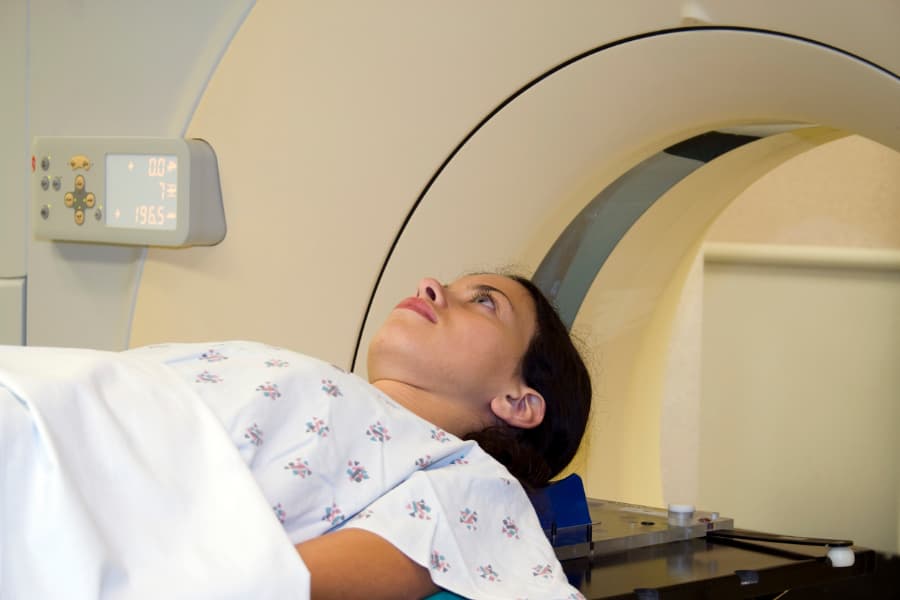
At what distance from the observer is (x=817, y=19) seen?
1.26m

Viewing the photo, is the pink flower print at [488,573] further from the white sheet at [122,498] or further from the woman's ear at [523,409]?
the woman's ear at [523,409]

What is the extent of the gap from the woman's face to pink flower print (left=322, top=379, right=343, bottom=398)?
25cm

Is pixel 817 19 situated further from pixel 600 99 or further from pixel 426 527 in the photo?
pixel 426 527

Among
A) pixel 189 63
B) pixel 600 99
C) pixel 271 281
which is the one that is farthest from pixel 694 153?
pixel 189 63

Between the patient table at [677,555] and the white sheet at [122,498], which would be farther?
the patient table at [677,555]

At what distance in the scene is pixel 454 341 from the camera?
1.54 metres

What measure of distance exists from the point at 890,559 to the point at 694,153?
4.69ft

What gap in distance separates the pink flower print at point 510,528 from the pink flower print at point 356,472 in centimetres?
18

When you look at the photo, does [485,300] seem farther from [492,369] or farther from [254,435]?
[254,435]

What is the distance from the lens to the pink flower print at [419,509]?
120 cm

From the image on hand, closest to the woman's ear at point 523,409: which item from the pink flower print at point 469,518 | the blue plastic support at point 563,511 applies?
the blue plastic support at point 563,511

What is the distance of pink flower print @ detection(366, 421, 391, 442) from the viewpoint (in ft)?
4.16

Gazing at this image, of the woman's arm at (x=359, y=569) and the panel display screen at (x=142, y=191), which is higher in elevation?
the panel display screen at (x=142, y=191)

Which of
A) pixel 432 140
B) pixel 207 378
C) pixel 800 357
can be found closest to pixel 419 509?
pixel 207 378
